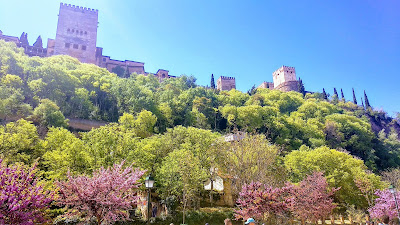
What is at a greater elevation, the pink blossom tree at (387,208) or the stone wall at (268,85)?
the stone wall at (268,85)

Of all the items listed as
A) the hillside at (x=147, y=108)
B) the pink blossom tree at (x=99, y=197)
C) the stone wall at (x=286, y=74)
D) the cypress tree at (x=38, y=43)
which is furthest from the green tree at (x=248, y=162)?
the stone wall at (x=286, y=74)

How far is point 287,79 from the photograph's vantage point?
343 ft

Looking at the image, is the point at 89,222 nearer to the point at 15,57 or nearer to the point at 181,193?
the point at 181,193

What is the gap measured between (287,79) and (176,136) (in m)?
78.5

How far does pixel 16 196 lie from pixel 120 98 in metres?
43.8

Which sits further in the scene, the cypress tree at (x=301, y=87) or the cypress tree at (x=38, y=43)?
the cypress tree at (x=301, y=87)

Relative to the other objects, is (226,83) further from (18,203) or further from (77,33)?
(18,203)

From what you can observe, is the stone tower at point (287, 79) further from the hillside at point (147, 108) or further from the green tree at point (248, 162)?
the green tree at point (248, 162)

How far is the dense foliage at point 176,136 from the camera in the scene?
78.4ft

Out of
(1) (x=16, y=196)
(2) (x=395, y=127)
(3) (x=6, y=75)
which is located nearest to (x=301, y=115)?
(2) (x=395, y=127)

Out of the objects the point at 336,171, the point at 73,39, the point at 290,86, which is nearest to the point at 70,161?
the point at 336,171

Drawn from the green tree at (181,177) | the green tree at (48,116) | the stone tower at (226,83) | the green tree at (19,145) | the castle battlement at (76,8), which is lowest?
the green tree at (181,177)

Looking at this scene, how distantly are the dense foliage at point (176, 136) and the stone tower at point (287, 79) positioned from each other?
19434mm

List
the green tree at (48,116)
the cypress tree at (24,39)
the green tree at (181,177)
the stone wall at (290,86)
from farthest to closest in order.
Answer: the stone wall at (290,86)
the cypress tree at (24,39)
the green tree at (48,116)
the green tree at (181,177)
